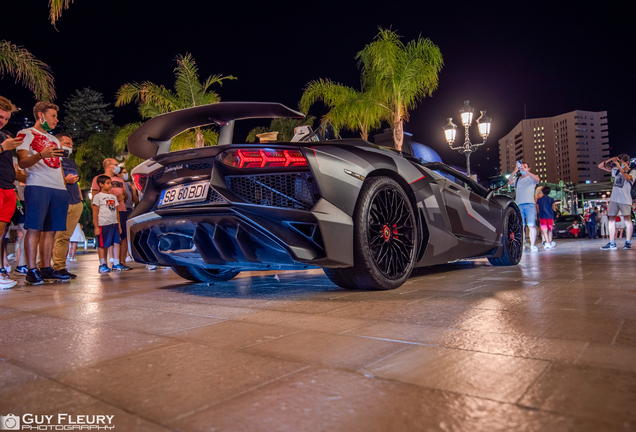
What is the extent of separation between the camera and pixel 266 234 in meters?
2.69

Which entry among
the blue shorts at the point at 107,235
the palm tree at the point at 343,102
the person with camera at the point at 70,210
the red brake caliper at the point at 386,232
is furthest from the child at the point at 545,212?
the person with camera at the point at 70,210

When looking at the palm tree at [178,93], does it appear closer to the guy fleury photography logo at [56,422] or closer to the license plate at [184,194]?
the license plate at [184,194]

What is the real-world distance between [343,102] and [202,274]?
47.2 ft

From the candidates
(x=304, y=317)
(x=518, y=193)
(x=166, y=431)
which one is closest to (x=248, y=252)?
(x=304, y=317)

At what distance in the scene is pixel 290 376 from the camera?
52.1 inches

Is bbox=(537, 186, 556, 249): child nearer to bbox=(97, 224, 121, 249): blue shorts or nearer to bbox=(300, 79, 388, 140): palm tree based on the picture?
bbox=(300, 79, 388, 140): palm tree

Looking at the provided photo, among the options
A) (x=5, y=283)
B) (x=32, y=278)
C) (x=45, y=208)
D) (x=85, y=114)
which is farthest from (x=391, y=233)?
(x=85, y=114)

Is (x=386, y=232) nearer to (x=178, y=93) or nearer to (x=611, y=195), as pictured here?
(x=611, y=195)

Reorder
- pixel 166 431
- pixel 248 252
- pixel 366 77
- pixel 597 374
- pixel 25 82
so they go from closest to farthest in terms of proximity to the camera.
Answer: pixel 166 431
pixel 597 374
pixel 248 252
pixel 25 82
pixel 366 77

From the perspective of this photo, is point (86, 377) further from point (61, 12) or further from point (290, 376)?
point (61, 12)

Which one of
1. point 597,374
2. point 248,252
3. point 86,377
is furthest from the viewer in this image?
point 248,252

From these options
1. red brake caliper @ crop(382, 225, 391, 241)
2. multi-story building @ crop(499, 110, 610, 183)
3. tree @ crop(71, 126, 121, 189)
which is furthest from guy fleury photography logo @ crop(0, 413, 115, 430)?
multi-story building @ crop(499, 110, 610, 183)

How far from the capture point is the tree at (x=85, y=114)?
141 feet

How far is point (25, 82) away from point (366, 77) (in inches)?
457
